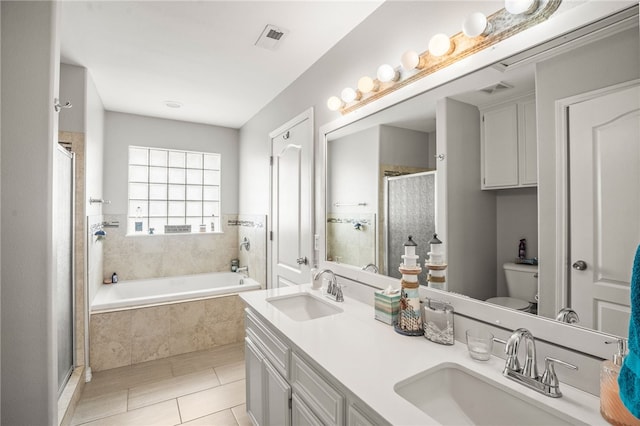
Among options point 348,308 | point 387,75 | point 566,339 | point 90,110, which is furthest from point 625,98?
point 90,110

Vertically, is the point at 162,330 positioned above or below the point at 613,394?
below

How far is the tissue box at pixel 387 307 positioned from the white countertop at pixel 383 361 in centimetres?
3

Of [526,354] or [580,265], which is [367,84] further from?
[526,354]

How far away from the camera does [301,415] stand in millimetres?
1214

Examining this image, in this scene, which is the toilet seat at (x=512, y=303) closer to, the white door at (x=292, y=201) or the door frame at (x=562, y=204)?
the door frame at (x=562, y=204)

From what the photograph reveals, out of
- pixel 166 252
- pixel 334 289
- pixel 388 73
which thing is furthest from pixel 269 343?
pixel 166 252

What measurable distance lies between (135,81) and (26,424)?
8.70 feet

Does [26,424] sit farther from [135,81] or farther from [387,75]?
[135,81]

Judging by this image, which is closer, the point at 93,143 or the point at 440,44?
the point at 440,44

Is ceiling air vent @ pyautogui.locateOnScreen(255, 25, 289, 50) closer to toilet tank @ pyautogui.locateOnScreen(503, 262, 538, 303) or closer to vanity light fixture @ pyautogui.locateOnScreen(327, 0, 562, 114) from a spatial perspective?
vanity light fixture @ pyautogui.locateOnScreen(327, 0, 562, 114)

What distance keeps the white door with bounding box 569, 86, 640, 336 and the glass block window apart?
4.08m

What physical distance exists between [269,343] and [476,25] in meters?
1.66

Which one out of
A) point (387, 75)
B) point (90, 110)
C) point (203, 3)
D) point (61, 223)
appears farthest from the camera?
point (90, 110)

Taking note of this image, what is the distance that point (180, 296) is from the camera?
3059 millimetres
